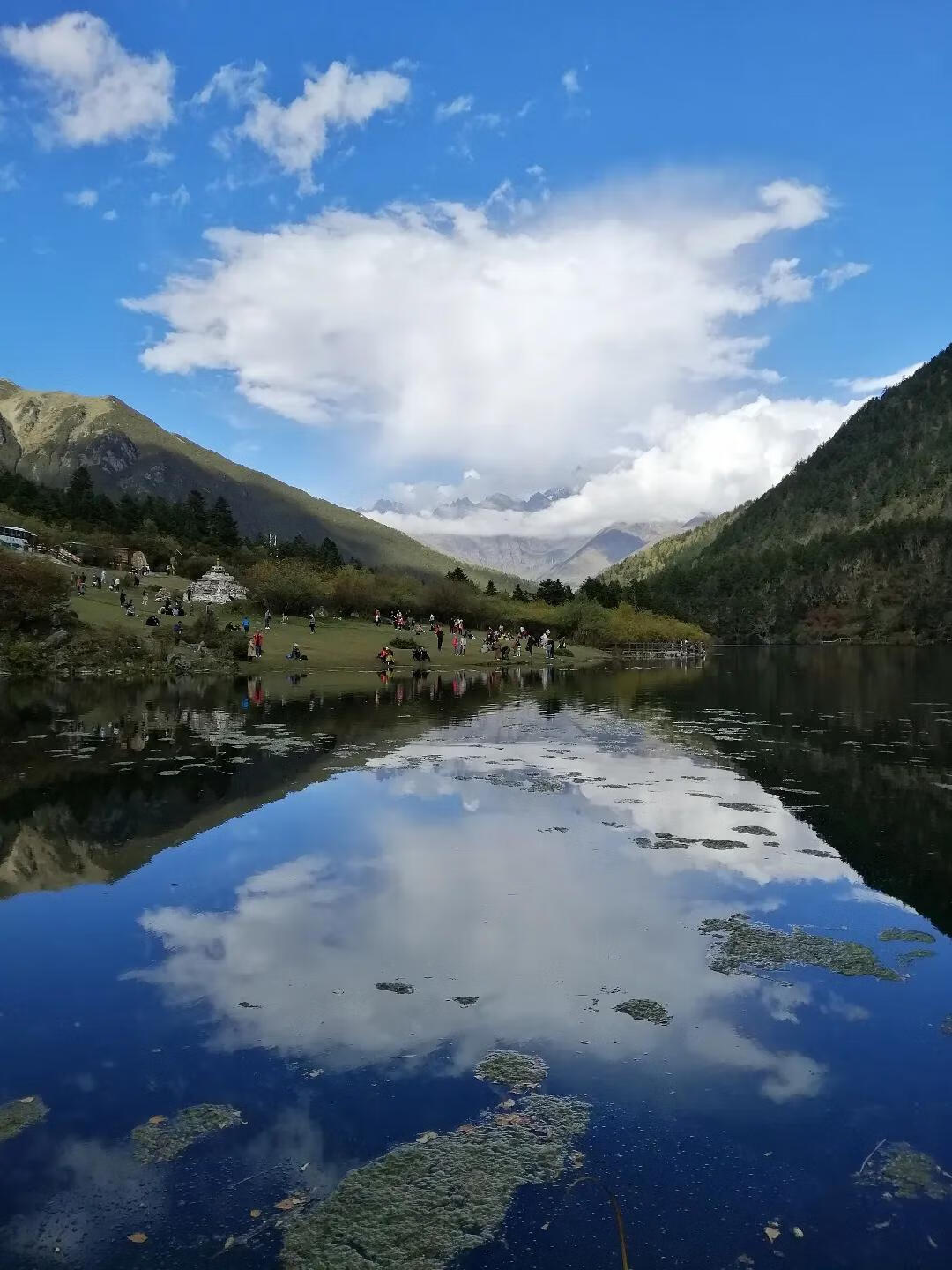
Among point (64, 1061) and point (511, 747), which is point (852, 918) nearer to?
point (64, 1061)

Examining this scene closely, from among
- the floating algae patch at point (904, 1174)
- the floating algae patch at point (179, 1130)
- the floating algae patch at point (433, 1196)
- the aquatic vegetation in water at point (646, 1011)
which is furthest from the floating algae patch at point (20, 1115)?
the floating algae patch at point (904, 1174)

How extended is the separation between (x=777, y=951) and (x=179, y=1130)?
9.32 metres

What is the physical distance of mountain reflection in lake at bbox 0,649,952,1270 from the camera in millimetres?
7480

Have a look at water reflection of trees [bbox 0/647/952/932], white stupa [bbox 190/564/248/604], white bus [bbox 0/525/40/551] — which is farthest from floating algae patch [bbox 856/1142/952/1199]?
white bus [bbox 0/525/40/551]

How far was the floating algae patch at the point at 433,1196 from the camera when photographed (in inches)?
273

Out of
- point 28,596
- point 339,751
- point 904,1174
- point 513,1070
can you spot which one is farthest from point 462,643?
point 904,1174

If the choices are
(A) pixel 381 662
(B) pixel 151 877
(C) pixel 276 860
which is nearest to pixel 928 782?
(C) pixel 276 860

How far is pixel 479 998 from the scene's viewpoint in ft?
38.8

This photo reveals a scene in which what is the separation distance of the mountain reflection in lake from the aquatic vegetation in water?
0.26 feet

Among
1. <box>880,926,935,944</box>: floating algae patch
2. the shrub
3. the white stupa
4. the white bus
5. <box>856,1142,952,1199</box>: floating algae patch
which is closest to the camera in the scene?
<box>856,1142,952,1199</box>: floating algae patch

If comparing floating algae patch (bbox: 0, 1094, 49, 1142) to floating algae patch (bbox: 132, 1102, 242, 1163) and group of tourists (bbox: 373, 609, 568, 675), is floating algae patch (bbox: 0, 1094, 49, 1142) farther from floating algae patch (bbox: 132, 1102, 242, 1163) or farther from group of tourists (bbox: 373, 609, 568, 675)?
group of tourists (bbox: 373, 609, 568, 675)

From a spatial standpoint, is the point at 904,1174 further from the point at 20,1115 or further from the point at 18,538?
the point at 18,538

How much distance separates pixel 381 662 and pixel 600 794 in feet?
190

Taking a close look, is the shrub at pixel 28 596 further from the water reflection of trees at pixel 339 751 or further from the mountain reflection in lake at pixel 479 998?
the mountain reflection in lake at pixel 479 998
